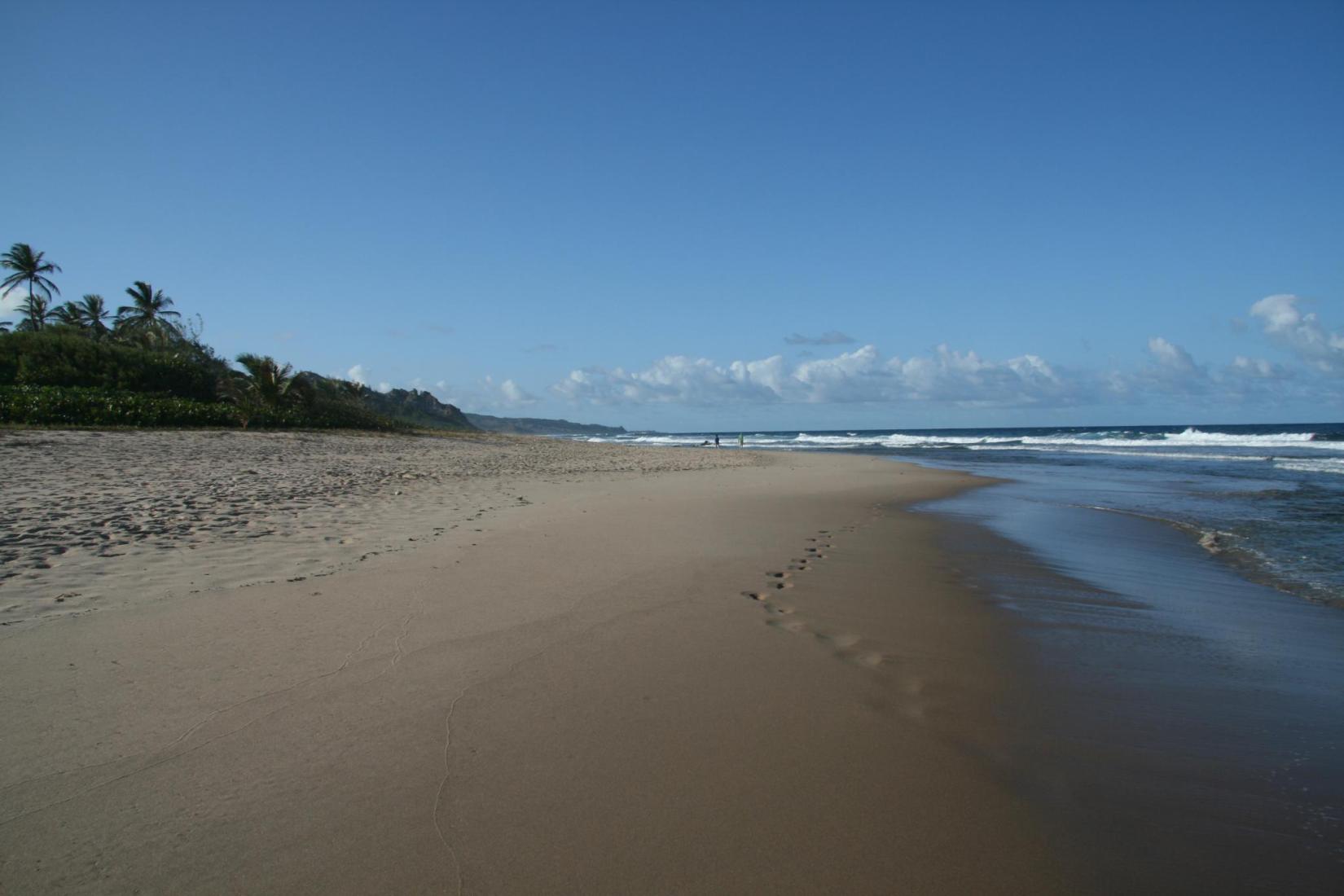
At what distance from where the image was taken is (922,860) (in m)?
2.38

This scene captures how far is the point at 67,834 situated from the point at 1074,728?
438 centimetres

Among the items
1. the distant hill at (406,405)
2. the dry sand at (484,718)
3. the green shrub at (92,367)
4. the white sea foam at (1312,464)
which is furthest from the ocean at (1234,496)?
the distant hill at (406,405)

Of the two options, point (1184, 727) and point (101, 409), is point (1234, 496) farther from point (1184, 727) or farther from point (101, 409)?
point (101, 409)

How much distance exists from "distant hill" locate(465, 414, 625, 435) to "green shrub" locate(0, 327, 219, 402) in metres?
59.0

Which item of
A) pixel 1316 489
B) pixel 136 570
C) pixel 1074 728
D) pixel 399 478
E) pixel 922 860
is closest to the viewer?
pixel 922 860

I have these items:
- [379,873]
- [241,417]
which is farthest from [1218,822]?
[241,417]

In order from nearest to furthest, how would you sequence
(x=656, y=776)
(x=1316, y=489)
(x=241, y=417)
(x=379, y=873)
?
(x=379, y=873) < (x=656, y=776) < (x=1316, y=489) < (x=241, y=417)

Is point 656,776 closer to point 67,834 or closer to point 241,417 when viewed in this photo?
point 67,834

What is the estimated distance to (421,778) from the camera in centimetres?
276

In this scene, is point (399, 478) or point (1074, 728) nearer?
point (1074, 728)

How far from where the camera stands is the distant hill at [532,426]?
10479cm

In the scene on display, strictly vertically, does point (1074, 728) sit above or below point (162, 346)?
below

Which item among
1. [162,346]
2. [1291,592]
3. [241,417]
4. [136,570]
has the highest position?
[162,346]

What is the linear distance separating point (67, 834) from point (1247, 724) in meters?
5.36
